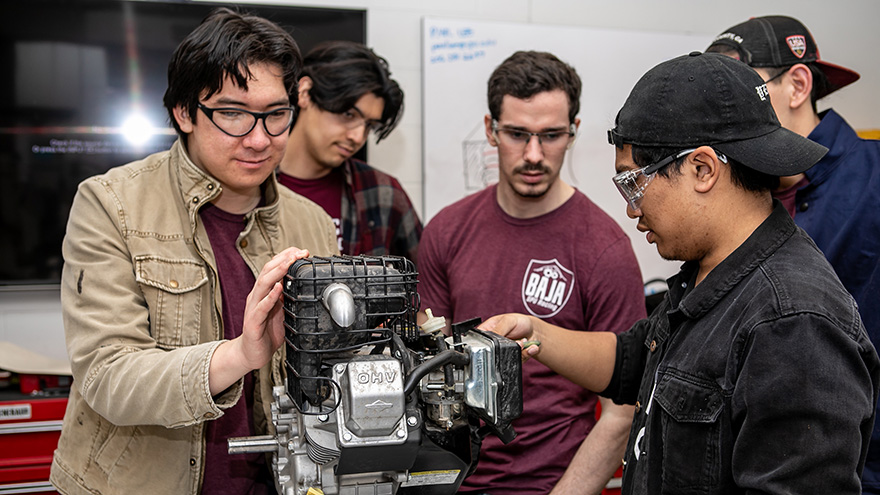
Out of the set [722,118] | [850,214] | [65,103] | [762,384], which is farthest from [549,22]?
[762,384]

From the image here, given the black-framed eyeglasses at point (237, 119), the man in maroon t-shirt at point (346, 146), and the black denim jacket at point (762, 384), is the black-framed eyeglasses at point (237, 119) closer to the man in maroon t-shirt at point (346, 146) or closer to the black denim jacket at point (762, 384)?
the man in maroon t-shirt at point (346, 146)

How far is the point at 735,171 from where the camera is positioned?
1187 mm

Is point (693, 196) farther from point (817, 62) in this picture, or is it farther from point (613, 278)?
point (817, 62)

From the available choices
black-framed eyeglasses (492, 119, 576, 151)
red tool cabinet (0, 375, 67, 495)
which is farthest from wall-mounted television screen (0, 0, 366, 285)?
black-framed eyeglasses (492, 119, 576, 151)

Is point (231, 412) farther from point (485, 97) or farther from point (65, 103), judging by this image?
point (485, 97)

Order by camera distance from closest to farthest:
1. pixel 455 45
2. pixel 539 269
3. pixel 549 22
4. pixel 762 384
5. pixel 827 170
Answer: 1. pixel 762 384
2. pixel 827 170
3. pixel 539 269
4. pixel 455 45
5. pixel 549 22

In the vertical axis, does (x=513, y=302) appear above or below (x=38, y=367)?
above

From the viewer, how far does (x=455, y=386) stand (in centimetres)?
121

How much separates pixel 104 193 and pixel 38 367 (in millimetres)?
1426

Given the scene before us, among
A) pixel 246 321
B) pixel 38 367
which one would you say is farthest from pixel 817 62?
pixel 38 367

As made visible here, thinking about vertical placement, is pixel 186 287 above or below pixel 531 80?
below

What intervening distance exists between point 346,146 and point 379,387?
59.7 inches

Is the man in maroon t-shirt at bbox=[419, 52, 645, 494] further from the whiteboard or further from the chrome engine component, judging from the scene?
the whiteboard

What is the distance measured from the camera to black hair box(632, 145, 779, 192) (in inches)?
46.7
